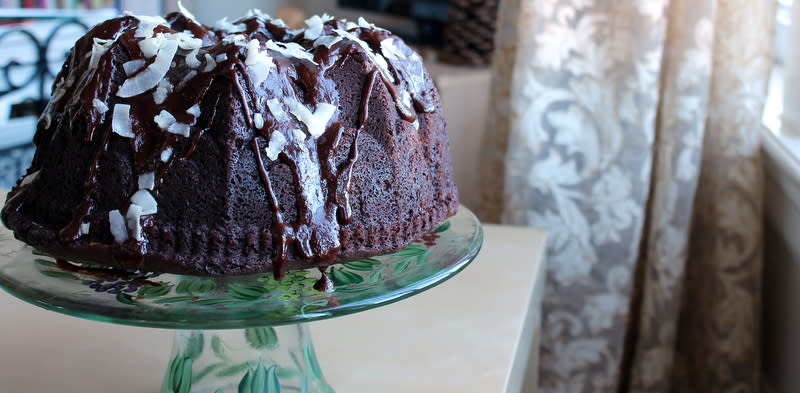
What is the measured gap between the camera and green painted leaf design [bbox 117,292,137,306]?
61 centimetres

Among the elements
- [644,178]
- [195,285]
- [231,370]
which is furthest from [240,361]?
[644,178]

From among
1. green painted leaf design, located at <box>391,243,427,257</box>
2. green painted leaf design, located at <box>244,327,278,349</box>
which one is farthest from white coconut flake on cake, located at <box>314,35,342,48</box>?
green painted leaf design, located at <box>244,327,278,349</box>

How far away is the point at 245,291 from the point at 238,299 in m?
0.02

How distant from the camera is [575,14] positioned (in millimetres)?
1439

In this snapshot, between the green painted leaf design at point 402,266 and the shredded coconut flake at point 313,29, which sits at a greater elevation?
the shredded coconut flake at point 313,29

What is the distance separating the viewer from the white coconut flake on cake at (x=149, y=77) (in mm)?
650

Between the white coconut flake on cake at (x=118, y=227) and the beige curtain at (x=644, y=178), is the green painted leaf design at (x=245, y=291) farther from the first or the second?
the beige curtain at (x=644, y=178)

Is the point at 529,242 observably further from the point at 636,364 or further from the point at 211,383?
the point at 211,383

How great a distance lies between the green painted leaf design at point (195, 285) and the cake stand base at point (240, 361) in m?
0.15

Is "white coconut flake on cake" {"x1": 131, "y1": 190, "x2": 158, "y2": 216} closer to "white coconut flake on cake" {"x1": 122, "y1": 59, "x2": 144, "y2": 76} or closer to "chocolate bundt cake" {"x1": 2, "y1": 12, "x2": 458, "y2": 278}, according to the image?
"chocolate bundt cake" {"x1": 2, "y1": 12, "x2": 458, "y2": 278}

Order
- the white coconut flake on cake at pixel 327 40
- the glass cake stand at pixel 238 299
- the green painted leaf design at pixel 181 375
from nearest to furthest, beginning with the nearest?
1. the glass cake stand at pixel 238 299
2. the white coconut flake on cake at pixel 327 40
3. the green painted leaf design at pixel 181 375

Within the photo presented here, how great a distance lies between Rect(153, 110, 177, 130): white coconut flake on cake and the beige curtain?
3.07ft

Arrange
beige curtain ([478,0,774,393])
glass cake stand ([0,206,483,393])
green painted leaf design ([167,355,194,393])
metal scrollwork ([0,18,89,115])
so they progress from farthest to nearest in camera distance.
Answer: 1. metal scrollwork ([0,18,89,115])
2. beige curtain ([478,0,774,393])
3. green painted leaf design ([167,355,194,393])
4. glass cake stand ([0,206,483,393])

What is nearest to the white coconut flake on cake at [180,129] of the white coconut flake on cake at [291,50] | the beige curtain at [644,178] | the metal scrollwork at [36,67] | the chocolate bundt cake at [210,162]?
the chocolate bundt cake at [210,162]
